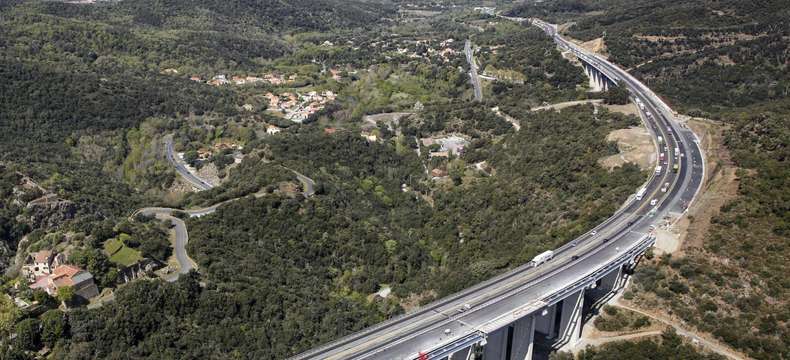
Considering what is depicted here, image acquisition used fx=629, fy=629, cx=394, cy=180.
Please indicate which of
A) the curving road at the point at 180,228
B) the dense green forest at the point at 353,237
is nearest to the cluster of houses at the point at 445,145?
the dense green forest at the point at 353,237

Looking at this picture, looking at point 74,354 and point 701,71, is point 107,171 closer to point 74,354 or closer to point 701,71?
point 74,354

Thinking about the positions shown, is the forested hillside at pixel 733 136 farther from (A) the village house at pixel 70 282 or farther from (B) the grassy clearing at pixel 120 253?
(A) the village house at pixel 70 282

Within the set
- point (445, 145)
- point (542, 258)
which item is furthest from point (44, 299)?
point (445, 145)

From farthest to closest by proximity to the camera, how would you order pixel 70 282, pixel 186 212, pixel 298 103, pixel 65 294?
1. pixel 298 103
2. pixel 186 212
3. pixel 70 282
4. pixel 65 294

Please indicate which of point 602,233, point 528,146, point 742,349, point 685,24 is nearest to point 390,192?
point 528,146

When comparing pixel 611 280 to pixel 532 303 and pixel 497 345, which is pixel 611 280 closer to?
pixel 532 303

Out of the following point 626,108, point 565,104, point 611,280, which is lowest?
point 611,280
